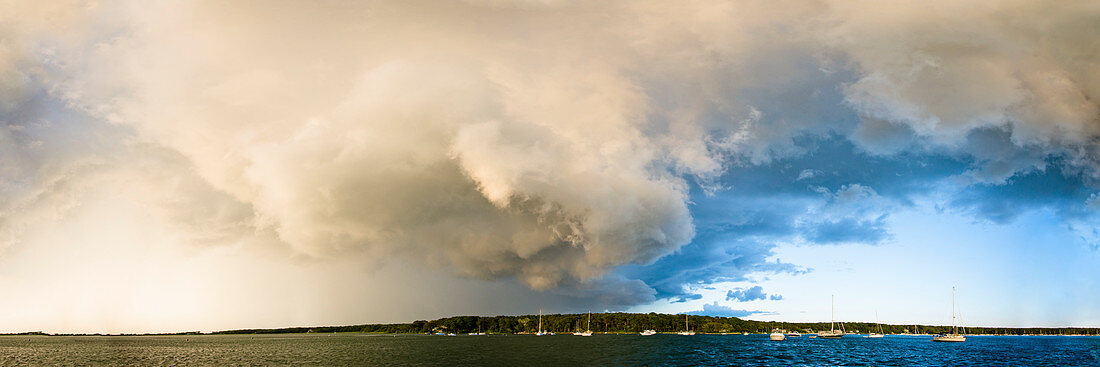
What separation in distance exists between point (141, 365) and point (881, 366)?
500ft

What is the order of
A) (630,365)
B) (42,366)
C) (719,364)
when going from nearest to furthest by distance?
(630,365) → (719,364) → (42,366)

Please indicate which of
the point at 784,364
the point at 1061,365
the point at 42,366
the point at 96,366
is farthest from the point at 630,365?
the point at 42,366

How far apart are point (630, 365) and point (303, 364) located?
215 ft

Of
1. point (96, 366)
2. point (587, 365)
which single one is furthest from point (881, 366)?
point (96, 366)

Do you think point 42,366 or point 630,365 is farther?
point 42,366

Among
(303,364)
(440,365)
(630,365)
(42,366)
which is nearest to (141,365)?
(42,366)

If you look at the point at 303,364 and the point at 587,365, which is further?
the point at 303,364

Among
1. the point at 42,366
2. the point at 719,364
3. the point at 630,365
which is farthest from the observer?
the point at 42,366

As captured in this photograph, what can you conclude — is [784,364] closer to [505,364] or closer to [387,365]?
[505,364]

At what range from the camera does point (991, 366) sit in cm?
11319

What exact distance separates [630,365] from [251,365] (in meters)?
75.9

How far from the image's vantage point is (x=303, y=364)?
365ft

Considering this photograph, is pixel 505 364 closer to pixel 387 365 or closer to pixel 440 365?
pixel 440 365

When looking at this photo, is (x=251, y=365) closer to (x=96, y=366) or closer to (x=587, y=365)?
(x=96, y=366)
